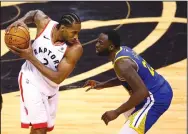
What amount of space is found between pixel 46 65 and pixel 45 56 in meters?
0.09

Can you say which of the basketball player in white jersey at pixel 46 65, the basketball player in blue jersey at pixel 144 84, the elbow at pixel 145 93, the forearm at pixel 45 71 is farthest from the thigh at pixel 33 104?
the elbow at pixel 145 93

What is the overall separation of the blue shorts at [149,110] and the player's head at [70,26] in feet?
3.02

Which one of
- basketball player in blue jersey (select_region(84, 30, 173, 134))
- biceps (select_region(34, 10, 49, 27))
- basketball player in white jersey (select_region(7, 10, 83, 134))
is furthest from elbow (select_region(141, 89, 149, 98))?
biceps (select_region(34, 10, 49, 27))

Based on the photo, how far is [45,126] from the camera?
5703 mm

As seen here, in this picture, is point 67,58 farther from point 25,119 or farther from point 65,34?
point 25,119

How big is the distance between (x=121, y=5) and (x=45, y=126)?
19.6ft

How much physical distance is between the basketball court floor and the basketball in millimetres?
1988

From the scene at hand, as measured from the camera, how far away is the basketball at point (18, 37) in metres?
5.38

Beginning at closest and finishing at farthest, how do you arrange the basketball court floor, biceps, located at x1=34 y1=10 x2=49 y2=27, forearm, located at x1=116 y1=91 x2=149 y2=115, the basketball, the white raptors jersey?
forearm, located at x1=116 y1=91 x2=149 y2=115
the basketball
the white raptors jersey
biceps, located at x1=34 y1=10 x2=49 y2=27
the basketball court floor

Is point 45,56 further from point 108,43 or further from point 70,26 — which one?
point 108,43

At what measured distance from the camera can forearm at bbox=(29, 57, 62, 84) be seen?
540cm

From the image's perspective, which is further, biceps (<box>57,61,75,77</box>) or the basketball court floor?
the basketball court floor

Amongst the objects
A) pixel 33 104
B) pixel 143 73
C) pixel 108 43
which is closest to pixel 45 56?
pixel 33 104

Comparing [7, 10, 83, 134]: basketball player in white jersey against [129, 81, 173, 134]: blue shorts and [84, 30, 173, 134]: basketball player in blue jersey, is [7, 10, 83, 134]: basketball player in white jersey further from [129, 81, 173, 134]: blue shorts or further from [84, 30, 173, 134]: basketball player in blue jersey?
[129, 81, 173, 134]: blue shorts
